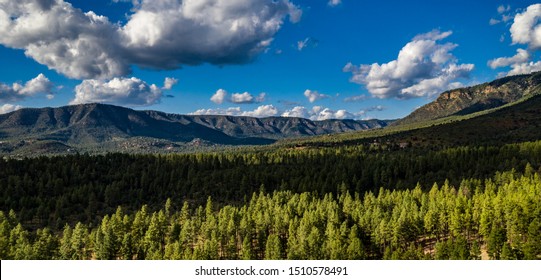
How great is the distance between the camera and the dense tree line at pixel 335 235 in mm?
92188

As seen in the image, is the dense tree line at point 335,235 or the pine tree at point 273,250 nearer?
the dense tree line at point 335,235

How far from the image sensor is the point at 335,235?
101 metres

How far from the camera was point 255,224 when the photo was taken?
4840 inches

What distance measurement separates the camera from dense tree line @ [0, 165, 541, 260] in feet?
302

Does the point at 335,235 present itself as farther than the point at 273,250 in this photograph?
Yes

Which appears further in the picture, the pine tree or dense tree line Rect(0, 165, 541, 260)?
the pine tree

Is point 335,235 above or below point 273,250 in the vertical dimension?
above

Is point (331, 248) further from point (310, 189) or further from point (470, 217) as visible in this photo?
point (310, 189)

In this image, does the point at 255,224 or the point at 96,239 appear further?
the point at 255,224

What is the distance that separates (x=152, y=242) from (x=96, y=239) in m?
18.3
